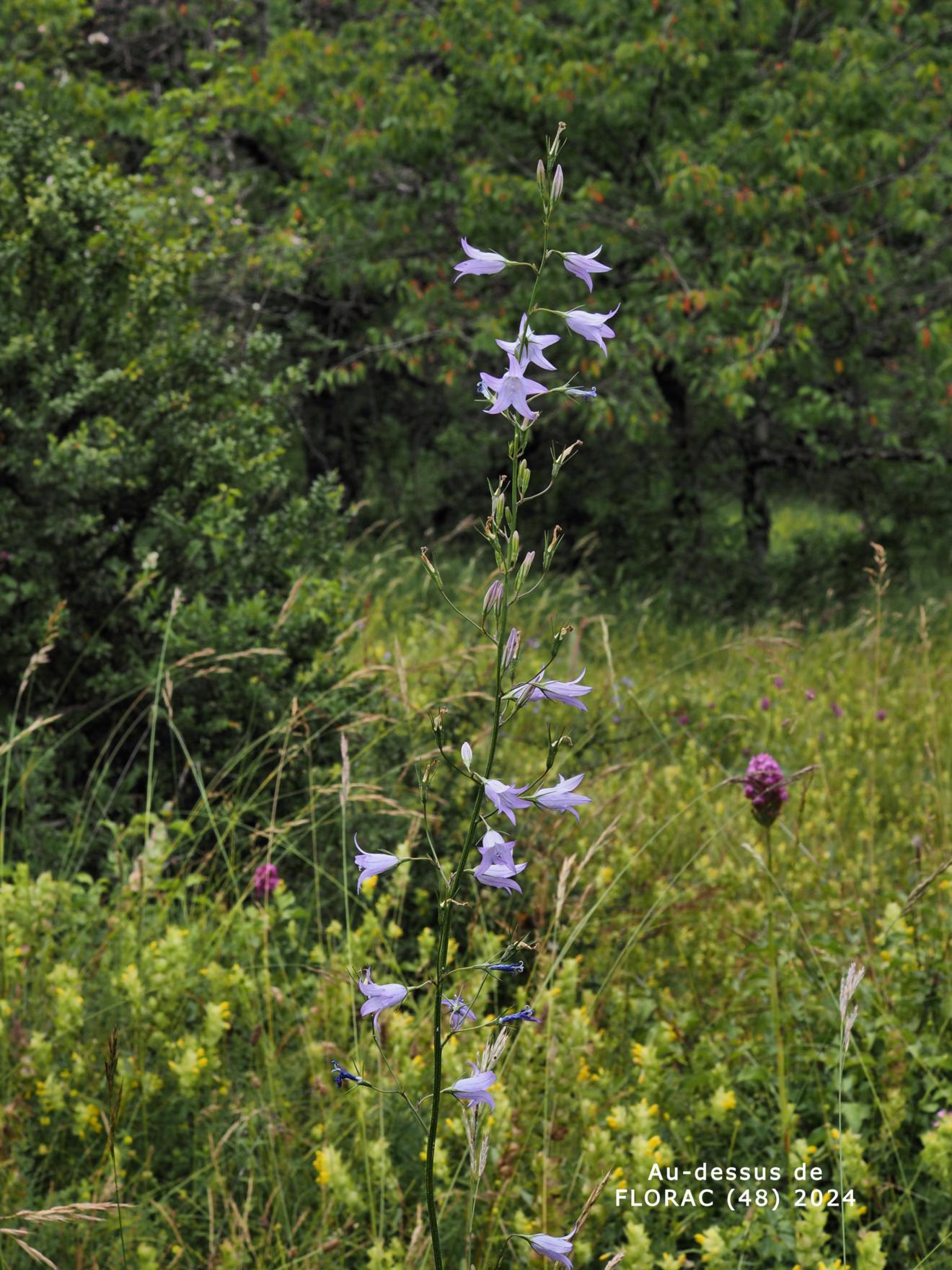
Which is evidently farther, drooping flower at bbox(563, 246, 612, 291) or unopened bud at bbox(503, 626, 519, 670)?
drooping flower at bbox(563, 246, 612, 291)

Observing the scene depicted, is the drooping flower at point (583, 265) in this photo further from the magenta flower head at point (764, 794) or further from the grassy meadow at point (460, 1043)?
the magenta flower head at point (764, 794)

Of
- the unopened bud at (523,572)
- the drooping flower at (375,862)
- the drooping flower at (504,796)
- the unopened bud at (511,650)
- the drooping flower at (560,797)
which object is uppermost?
the unopened bud at (523,572)

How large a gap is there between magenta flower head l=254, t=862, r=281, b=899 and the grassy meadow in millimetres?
98

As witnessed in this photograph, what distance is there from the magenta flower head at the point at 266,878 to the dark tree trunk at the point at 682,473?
6770mm

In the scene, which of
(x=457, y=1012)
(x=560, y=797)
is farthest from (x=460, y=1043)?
(x=560, y=797)

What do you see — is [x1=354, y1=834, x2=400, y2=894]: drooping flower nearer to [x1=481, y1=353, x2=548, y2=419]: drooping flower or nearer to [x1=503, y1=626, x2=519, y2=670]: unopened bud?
[x1=503, y1=626, x2=519, y2=670]: unopened bud

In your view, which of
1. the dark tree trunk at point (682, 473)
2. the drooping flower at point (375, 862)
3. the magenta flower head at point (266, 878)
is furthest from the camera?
the dark tree trunk at point (682, 473)

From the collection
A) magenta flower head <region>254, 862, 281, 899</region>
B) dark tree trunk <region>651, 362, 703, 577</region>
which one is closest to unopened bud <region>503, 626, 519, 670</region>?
magenta flower head <region>254, 862, 281, 899</region>

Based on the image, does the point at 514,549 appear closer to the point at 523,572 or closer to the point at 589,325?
the point at 523,572

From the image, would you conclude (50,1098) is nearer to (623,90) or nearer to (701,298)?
(701,298)

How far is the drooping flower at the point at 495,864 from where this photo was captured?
1.09 m

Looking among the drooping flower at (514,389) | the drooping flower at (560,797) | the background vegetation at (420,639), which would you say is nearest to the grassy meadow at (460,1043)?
the background vegetation at (420,639)

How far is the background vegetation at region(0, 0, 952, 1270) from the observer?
2104mm

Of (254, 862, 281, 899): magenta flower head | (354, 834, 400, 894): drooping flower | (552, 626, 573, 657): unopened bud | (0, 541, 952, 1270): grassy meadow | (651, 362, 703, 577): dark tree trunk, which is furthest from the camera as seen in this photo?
(651, 362, 703, 577): dark tree trunk
